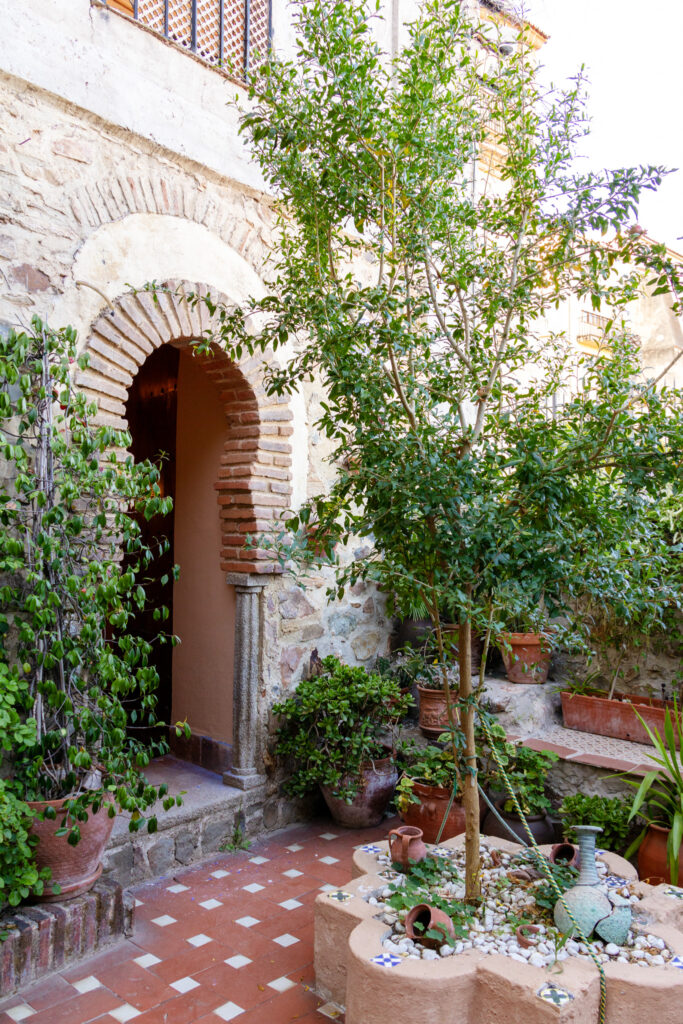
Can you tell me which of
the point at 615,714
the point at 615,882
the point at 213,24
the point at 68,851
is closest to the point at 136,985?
the point at 68,851

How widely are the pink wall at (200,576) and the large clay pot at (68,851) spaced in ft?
5.10

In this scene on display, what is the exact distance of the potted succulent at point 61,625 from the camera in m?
3.00

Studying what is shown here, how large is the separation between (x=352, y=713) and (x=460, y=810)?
32.4 inches

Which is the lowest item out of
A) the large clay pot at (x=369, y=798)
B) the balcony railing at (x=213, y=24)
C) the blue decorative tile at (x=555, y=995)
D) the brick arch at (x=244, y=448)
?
the large clay pot at (x=369, y=798)

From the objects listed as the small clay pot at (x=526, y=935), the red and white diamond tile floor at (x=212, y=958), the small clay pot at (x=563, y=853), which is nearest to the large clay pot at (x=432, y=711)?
the red and white diamond tile floor at (x=212, y=958)

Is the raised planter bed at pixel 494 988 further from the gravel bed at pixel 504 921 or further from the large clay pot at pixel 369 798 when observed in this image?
the large clay pot at pixel 369 798

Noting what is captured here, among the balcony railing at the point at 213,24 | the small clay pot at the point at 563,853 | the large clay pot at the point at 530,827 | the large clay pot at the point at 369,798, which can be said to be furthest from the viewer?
the large clay pot at the point at 369,798

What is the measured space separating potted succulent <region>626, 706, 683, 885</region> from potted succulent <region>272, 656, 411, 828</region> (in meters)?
1.46

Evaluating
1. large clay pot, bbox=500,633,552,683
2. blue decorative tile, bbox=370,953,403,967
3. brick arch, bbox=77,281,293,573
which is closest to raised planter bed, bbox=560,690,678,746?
large clay pot, bbox=500,633,552,683

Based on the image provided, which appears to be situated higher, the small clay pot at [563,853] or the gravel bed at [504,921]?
the small clay pot at [563,853]

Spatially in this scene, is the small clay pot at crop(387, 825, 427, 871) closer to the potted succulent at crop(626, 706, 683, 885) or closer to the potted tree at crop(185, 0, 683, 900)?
the potted tree at crop(185, 0, 683, 900)

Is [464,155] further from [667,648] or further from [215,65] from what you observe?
[667,648]

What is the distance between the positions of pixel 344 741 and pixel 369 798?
40 cm

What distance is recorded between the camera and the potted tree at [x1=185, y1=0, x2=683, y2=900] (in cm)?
255
